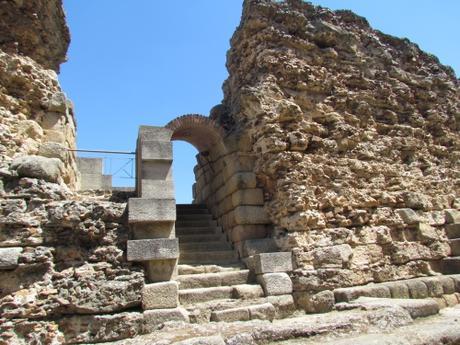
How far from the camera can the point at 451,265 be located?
23.7ft

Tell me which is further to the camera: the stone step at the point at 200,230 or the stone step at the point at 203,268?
the stone step at the point at 200,230

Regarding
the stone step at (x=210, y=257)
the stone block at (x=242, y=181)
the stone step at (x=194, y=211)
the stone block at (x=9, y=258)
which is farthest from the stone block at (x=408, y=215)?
the stone block at (x=9, y=258)

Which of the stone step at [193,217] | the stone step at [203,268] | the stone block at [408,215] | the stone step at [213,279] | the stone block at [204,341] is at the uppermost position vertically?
the stone step at [193,217]

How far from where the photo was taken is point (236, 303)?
17.1 feet

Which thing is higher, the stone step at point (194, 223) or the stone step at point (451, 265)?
the stone step at point (194, 223)

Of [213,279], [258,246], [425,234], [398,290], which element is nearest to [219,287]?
[213,279]

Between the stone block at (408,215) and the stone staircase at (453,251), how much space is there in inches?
38.2

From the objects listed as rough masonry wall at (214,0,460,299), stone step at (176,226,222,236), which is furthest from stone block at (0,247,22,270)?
rough masonry wall at (214,0,460,299)

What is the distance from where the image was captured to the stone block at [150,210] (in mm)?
5152

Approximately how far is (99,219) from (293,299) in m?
2.92

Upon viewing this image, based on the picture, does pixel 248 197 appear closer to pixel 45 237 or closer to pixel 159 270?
pixel 159 270

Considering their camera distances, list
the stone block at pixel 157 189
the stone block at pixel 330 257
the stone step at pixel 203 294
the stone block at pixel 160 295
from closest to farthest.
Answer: the stone block at pixel 160 295, the stone step at pixel 203 294, the stone block at pixel 157 189, the stone block at pixel 330 257

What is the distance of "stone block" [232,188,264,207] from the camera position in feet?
21.7

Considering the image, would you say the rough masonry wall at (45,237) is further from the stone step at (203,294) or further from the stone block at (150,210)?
the stone step at (203,294)
